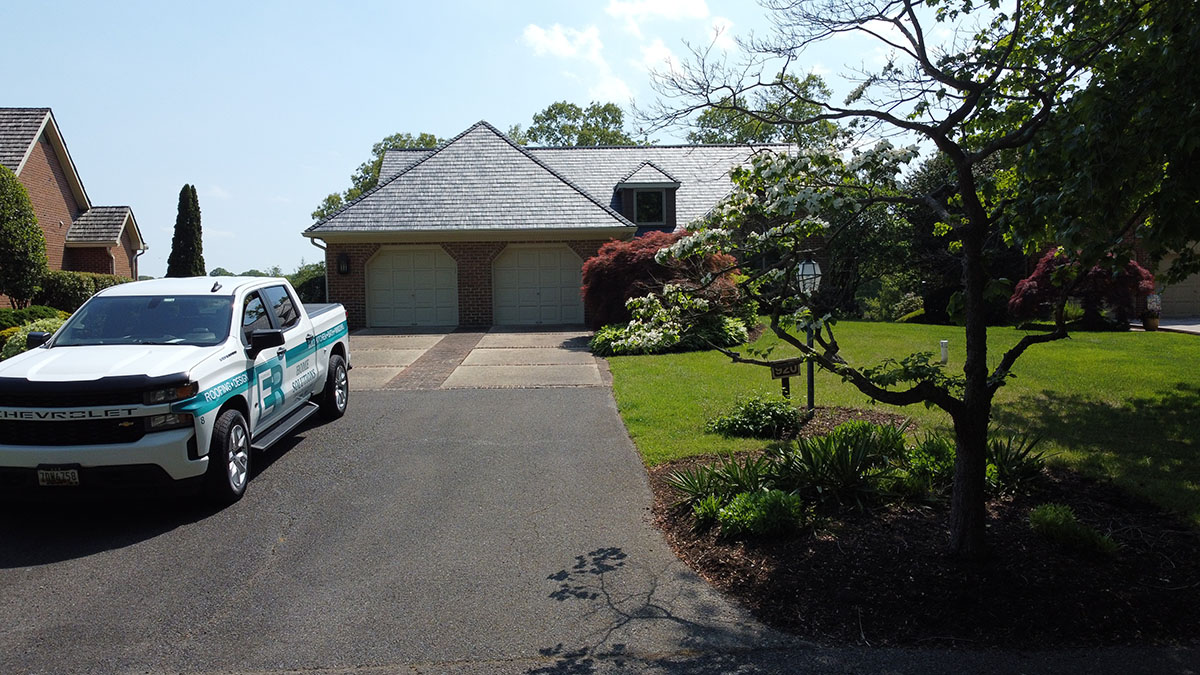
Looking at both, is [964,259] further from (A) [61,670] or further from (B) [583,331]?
(B) [583,331]

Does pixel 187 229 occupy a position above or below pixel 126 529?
above

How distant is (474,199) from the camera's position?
2317 centimetres

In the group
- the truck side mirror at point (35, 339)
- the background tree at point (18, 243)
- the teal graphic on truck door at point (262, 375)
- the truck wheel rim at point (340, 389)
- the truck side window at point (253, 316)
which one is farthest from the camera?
the background tree at point (18, 243)

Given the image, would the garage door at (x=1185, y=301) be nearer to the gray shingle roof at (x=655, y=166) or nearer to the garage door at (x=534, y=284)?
the gray shingle roof at (x=655, y=166)

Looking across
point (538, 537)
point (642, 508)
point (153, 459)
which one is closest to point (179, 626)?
point (153, 459)

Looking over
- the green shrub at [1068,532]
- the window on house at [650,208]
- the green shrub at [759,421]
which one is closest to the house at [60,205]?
the window on house at [650,208]

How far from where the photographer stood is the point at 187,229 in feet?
124

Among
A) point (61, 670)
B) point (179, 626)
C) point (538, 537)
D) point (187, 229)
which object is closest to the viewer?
point (61, 670)

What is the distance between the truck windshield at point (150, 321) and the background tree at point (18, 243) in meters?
13.3

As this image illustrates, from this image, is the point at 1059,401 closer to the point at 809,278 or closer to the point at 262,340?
the point at 809,278

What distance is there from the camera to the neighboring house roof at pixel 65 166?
84.4 ft

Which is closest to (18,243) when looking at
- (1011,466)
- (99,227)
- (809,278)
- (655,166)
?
(99,227)

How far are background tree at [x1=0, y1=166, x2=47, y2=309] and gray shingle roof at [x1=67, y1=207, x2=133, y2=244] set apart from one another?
450 inches

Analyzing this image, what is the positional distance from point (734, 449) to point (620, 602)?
11.3 ft
